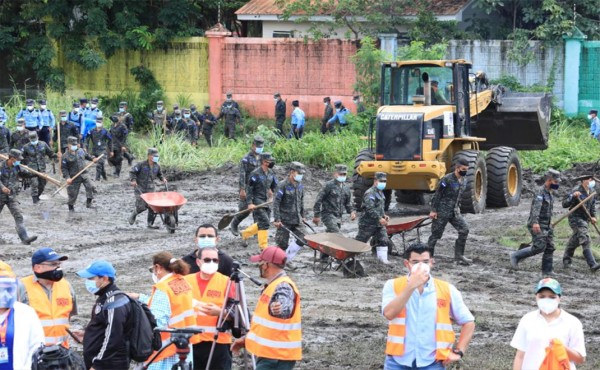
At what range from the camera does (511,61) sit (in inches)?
1358

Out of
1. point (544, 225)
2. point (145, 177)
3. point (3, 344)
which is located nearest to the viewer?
point (3, 344)

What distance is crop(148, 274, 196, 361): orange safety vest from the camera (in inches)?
385

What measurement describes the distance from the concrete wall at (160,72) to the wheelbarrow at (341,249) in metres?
22.3

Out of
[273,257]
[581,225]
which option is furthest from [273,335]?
[581,225]

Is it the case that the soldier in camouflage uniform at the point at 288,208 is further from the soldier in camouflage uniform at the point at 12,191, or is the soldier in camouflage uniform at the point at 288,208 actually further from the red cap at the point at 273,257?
the red cap at the point at 273,257

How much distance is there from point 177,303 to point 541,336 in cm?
300

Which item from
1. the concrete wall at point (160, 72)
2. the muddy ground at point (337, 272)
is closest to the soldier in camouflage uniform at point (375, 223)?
the muddy ground at point (337, 272)

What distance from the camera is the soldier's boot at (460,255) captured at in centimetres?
1877

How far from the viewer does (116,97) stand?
39.7 meters

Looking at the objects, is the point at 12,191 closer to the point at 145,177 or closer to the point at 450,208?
the point at 145,177

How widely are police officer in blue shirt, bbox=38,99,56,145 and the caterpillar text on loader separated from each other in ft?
36.4

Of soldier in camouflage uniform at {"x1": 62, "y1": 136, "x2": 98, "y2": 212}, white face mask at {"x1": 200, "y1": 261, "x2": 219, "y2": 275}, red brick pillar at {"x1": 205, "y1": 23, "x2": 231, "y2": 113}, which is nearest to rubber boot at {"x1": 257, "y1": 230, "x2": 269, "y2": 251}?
soldier in camouflage uniform at {"x1": 62, "y1": 136, "x2": 98, "y2": 212}

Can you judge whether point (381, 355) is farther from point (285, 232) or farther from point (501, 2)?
point (501, 2)

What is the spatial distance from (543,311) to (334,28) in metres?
30.1
